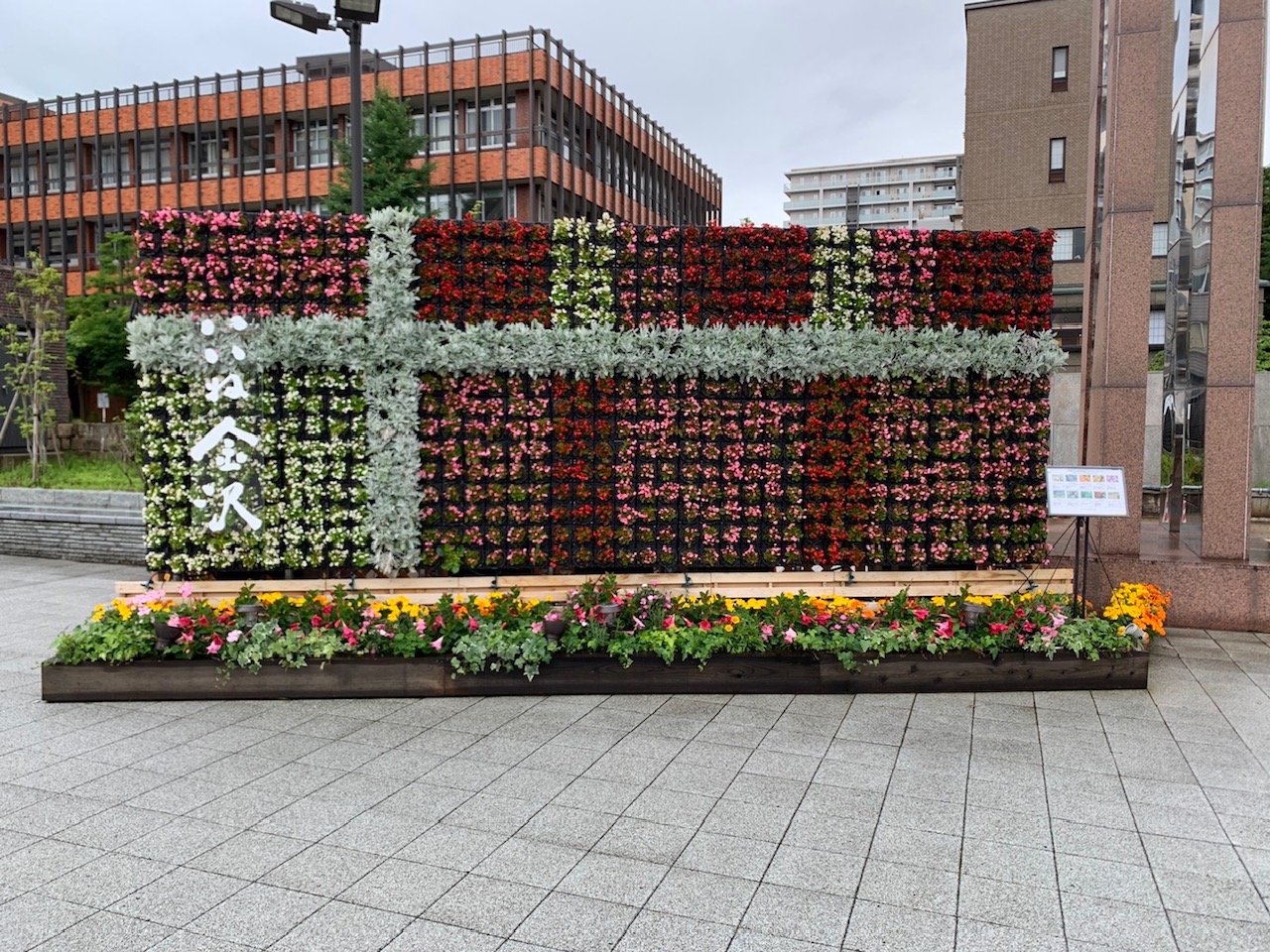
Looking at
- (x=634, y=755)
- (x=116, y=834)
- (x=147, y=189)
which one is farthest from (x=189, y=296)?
(x=147, y=189)

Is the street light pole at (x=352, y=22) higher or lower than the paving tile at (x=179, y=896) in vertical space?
higher

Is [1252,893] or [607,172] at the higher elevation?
[607,172]

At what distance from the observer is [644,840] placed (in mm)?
4887

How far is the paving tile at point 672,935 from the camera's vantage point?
3887mm

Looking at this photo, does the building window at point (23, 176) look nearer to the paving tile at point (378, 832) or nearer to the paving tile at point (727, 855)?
the paving tile at point (378, 832)

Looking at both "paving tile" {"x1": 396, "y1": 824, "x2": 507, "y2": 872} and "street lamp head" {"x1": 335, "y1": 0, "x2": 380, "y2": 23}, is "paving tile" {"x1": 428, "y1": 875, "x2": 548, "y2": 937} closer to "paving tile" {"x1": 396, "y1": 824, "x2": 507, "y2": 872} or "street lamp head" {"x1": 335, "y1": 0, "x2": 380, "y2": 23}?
"paving tile" {"x1": 396, "y1": 824, "x2": 507, "y2": 872}

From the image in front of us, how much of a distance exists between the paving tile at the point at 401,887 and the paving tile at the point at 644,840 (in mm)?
791

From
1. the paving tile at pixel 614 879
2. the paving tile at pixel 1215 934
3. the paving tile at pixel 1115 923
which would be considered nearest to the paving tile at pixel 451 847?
the paving tile at pixel 614 879

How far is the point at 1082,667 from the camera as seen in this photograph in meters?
7.61

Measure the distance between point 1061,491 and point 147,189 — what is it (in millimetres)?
44968

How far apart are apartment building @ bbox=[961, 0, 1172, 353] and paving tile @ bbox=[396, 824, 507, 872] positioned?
27.5 metres

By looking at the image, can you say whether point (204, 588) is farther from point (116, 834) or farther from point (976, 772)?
point (976, 772)

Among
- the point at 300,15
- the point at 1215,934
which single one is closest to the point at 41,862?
Result: the point at 1215,934

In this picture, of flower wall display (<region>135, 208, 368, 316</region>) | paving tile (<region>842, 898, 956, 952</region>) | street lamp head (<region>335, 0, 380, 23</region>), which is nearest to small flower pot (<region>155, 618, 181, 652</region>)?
flower wall display (<region>135, 208, 368, 316</region>)
